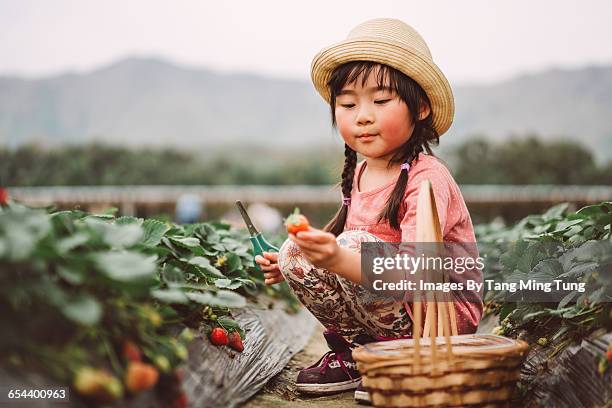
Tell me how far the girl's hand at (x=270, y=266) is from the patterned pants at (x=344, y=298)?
14 cm

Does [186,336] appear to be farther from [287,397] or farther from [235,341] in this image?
[287,397]

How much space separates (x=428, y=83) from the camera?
97.0 inches

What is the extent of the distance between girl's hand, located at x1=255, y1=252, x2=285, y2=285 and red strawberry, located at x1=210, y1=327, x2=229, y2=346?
36 centimetres

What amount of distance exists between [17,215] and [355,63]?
1.41m

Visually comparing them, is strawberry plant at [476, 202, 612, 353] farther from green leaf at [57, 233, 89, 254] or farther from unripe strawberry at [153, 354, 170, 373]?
green leaf at [57, 233, 89, 254]

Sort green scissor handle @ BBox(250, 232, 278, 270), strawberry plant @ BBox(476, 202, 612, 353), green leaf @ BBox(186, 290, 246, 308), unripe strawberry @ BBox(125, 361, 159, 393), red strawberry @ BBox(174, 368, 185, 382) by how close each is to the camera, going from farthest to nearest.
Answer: green scissor handle @ BBox(250, 232, 278, 270) → strawberry plant @ BBox(476, 202, 612, 353) → green leaf @ BBox(186, 290, 246, 308) → red strawberry @ BBox(174, 368, 185, 382) → unripe strawberry @ BBox(125, 361, 159, 393)

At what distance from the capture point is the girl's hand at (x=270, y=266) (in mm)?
2564

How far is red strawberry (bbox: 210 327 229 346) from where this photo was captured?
2225 mm

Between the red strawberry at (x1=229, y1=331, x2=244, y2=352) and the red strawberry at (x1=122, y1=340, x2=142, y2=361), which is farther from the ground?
the red strawberry at (x1=122, y1=340, x2=142, y2=361)

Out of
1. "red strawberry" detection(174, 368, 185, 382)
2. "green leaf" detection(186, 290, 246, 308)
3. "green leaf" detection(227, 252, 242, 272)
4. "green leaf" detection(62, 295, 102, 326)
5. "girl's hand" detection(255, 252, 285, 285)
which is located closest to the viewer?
"green leaf" detection(62, 295, 102, 326)

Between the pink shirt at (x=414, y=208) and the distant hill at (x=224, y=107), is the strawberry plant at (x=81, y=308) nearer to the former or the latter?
the pink shirt at (x=414, y=208)

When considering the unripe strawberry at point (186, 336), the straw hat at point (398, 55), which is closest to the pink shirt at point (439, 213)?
the straw hat at point (398, 55)

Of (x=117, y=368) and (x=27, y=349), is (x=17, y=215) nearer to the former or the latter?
(x=27, y=349)

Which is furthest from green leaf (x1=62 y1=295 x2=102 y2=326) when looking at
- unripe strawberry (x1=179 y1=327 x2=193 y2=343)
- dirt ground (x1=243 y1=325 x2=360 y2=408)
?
dirt ground (x1=243 y1=325 x2=360 y2=408)
